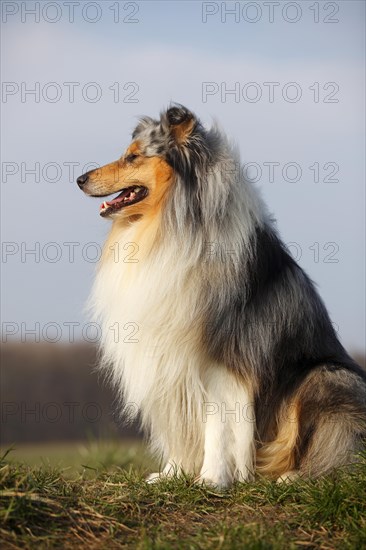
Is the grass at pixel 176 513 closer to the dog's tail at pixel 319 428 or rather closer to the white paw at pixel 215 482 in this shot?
the white paw at pixel 215 482

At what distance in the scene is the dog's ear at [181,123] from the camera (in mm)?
6106

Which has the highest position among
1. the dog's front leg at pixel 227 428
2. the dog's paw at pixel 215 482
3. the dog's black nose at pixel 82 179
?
the dog's black nose at pixel 82 179

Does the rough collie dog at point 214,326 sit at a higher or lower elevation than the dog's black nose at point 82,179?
lower

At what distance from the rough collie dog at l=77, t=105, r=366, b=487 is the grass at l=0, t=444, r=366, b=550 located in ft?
1.50

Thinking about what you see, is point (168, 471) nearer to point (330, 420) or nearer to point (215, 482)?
point (215, 482)

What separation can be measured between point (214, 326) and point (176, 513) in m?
1.40

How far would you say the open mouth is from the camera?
6.12 m

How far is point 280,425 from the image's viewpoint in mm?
5949

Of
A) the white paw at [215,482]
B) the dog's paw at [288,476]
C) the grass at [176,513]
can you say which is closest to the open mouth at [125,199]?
the grass at [176,513]

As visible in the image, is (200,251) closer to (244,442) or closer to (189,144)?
(189,144)

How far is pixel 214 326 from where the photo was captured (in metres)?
5.82

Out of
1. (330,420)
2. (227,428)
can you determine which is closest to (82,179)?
(227,428)

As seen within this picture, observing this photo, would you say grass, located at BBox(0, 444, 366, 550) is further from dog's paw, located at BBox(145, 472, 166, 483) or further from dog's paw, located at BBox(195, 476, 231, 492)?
dog's paw, located at BBox(145, 472, 166, 483)

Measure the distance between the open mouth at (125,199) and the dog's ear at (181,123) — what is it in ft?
1.52
